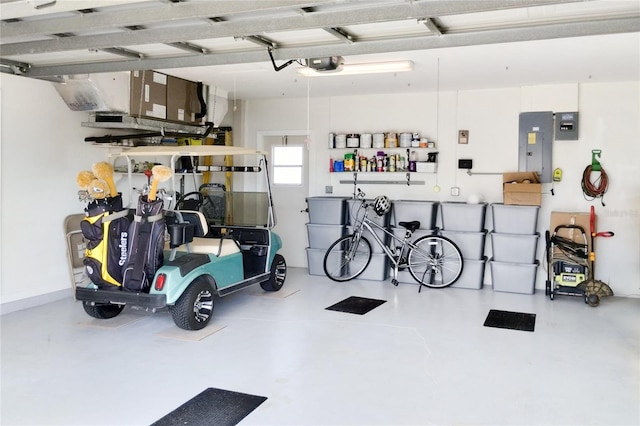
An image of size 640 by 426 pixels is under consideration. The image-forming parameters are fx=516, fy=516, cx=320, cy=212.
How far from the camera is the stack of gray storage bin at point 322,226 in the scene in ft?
23.8

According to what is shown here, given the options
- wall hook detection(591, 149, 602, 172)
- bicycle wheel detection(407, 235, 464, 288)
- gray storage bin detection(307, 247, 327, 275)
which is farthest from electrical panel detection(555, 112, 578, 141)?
gray storage bin detection(307, 247, 327, 275)

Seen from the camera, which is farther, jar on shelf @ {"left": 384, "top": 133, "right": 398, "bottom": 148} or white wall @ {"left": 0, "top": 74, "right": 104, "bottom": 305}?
jar on shelf @ {"left": 384, "top": 133, "right": 398, "bottom": 148}

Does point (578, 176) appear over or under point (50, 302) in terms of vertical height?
over

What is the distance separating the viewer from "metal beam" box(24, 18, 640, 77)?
3283mm

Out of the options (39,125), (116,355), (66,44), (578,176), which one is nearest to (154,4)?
(66,44)

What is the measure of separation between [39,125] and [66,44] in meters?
2.00

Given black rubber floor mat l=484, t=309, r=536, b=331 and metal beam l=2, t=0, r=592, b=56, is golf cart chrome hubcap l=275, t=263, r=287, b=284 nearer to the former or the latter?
black rubber floor mat l=484, t=309, r=536, b=331

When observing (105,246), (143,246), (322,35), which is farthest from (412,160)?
(105,246)

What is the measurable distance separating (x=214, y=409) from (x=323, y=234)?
439cm

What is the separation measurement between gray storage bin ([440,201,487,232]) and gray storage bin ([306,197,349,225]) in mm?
1370

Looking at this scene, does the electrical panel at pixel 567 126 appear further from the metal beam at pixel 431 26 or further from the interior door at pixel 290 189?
the metal beam at pixel 431 26

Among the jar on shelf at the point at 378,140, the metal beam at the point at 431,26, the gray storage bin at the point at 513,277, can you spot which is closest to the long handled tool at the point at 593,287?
the gray storage bin at the point at 513,277

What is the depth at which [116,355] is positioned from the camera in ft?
13.2

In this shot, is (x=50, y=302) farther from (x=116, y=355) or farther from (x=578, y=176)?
(x=578, y=176)
